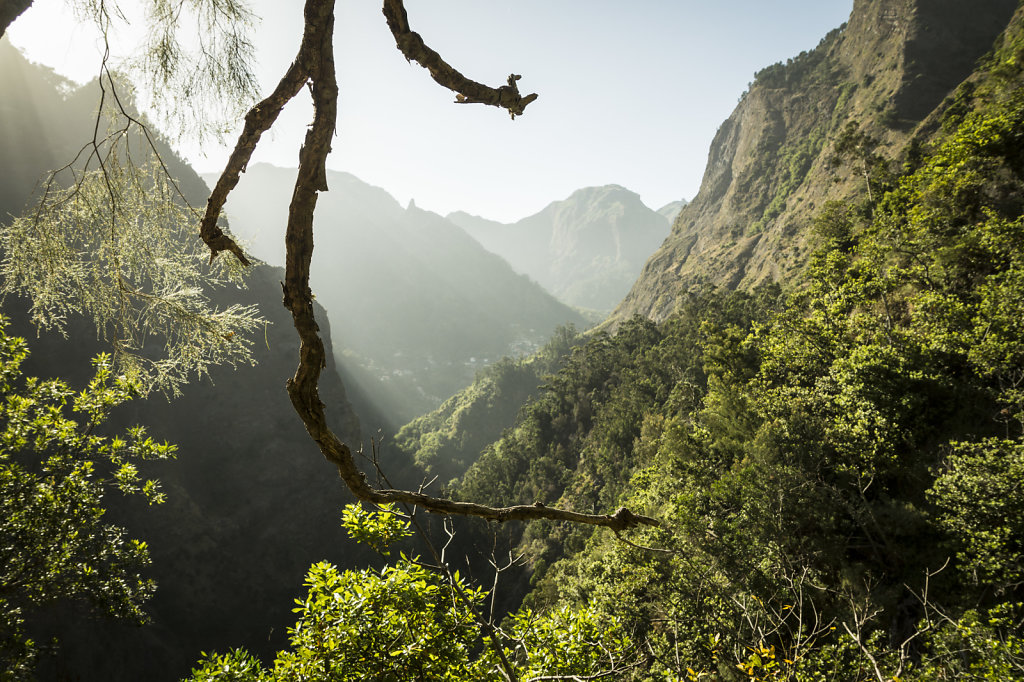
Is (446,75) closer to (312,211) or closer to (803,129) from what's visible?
(312,211)

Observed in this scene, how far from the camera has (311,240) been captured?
1.49 metres

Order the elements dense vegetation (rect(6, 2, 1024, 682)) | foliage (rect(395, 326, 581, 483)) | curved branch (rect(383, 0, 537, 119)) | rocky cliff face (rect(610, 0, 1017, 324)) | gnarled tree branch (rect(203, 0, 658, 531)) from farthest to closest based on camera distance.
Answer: foliage (rect(395, 326, 581, 483))
rocky cliff face (rect(610, 0, 1017, 324))
dense vegetation (rect(6, 2, 1024, 682))
curved branch (rect(383, 0, 537, 119))
gnarled tree branch (rect(203, 0, 658, 531))

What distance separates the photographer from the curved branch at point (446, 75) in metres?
2.08

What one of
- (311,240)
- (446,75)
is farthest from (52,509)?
(446,75)

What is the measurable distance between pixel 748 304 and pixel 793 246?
41.7ft

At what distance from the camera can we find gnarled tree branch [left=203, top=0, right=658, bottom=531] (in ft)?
4.82

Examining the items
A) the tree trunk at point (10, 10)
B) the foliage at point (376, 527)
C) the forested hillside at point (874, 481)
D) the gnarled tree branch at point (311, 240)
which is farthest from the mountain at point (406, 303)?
the gnarled tree branch at point (311, 240)

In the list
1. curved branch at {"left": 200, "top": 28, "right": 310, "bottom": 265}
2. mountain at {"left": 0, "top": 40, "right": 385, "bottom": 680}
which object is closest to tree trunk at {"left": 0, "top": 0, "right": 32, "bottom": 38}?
curved branch at {"left": 200, "top": 28, "right": 310, "bottom": 265}

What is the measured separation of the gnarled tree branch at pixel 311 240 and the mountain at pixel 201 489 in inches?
1543

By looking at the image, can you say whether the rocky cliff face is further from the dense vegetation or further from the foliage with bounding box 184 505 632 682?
the foliage with bounding box 184 505 632 682

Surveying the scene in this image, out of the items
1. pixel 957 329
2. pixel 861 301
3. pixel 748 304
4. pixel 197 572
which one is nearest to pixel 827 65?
pixel 748 304

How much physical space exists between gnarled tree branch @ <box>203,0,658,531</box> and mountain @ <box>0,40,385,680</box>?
39198 millimetres

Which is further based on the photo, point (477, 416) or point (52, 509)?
point (477, 416)

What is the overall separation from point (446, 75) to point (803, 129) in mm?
85482
